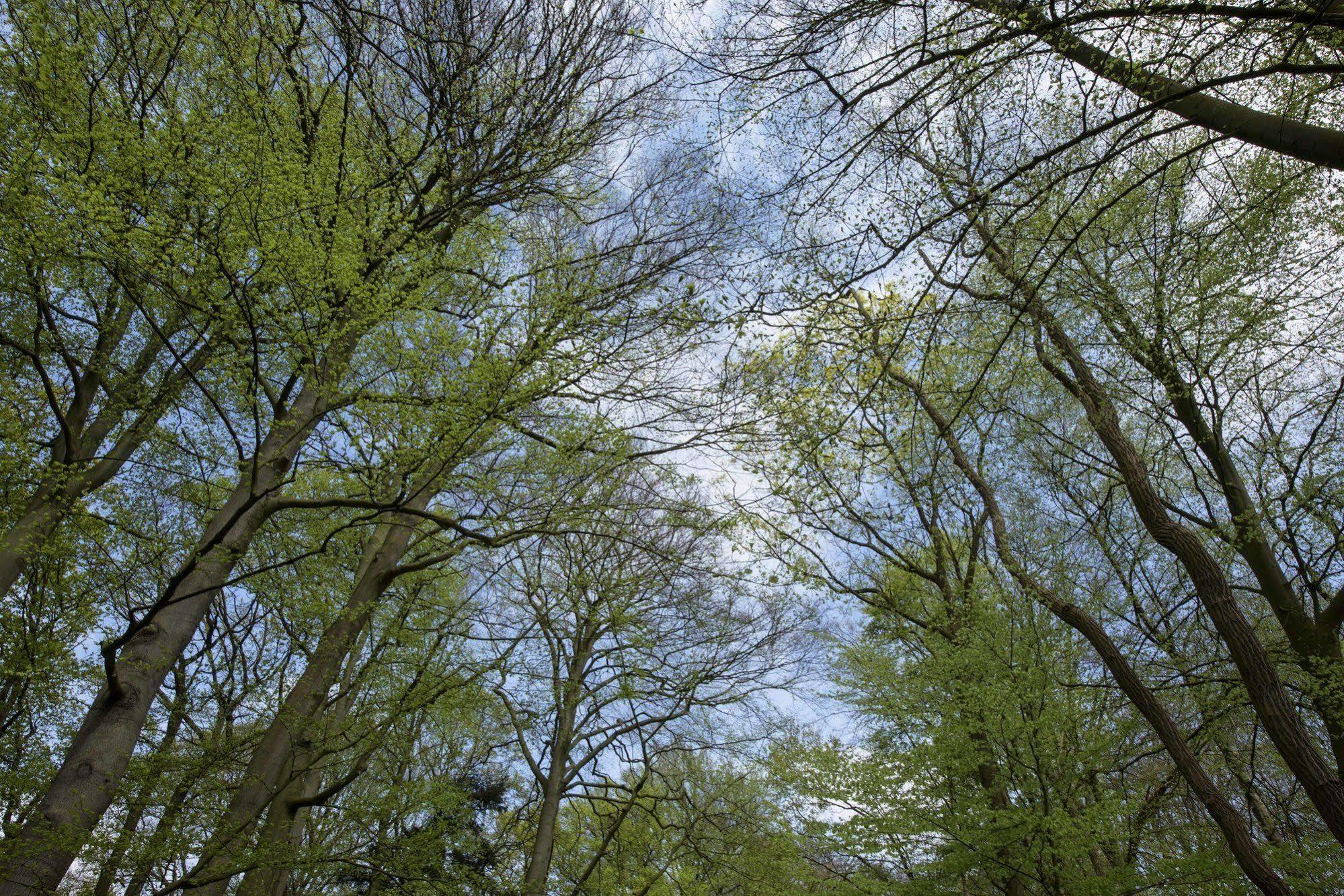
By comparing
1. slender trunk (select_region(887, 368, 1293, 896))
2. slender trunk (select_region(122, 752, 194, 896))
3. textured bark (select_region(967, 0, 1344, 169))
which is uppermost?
textured bark (select_region(967, 0, 1344, 169))

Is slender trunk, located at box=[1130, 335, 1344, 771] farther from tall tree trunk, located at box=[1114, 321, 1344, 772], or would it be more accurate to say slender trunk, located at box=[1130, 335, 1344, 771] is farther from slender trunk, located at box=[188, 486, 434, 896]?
slender trunk, located at box=[188, 486, 434, 896]

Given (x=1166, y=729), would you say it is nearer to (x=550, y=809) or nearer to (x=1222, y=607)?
Result: (x=1222, y=607)

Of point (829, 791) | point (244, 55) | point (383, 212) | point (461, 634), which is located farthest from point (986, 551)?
point (244, 55)

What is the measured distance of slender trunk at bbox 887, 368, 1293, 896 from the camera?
5.09 m

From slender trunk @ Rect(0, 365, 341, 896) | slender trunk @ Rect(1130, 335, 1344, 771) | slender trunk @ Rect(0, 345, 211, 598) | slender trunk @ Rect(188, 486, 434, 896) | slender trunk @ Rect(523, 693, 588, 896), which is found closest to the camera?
slender trunk @ Rect(0, 365, 341, 896)

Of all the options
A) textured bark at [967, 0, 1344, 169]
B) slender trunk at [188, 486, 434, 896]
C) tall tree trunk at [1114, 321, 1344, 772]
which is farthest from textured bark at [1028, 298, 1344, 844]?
slender trunk at [188, 486, 434, 896]

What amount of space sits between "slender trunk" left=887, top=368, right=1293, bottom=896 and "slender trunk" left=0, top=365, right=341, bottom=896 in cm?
418

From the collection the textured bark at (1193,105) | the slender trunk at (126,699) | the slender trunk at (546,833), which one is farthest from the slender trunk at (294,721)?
the textured bark at (1193,105)

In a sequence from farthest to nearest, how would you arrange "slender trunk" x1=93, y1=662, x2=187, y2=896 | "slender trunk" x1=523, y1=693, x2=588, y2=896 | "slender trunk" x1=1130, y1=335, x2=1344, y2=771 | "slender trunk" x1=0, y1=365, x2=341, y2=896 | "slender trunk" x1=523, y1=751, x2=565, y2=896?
1. "slender trunk" x1=523, y1=693, x2=588, y2=896
2. "slender trunk" x1=523, y1=751, x2=565, y2=896
3. "slender trunk" x1=1130, y1=335, x2=1344, y2=771
4. "slender trunk" x1=93, y1=662, x2=187, y2=896
5. "slender trunk" x1=0, y1=365, x2=341, y2=896

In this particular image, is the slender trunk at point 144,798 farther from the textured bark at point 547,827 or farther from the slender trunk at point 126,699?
the textured bark at point 547,827

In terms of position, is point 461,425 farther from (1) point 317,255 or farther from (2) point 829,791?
(2) point 829,791

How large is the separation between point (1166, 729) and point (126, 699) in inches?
285

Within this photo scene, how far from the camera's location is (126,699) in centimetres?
385

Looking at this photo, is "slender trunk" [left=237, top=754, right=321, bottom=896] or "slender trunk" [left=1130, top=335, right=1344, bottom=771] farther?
"slender trunk" [left=1130, top=335, right=1344, bottom=771]
